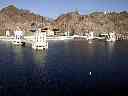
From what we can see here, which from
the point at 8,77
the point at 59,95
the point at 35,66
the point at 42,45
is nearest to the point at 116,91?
the point at 59,95

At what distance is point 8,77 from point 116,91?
21822mm

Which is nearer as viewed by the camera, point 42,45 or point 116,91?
point 116,91

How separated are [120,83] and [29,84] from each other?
16172 mm

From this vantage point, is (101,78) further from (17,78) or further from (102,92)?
(17,78)

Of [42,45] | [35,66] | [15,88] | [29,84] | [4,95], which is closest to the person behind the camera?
[4,95]

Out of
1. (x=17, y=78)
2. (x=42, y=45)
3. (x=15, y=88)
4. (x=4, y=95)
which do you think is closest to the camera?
(x=4, y=95)

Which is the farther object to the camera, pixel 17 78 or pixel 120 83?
pixel 17 78

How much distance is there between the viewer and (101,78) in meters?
59.5

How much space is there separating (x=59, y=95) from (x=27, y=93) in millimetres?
5075

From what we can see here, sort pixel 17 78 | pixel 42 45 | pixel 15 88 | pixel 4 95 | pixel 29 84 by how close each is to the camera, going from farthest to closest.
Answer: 1. pixel 42 45
2. pixel 17 78
3. pixel 29 84
4. pixel 15 88
5. pixel 4 95

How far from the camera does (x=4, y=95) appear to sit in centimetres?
4588

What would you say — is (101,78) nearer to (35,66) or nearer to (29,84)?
(29,84)

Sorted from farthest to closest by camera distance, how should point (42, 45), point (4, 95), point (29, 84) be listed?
point (42, 45) < point (29, 84) < point (4, 95)

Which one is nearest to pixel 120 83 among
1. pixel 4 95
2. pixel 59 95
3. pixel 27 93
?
pixel 59 95
